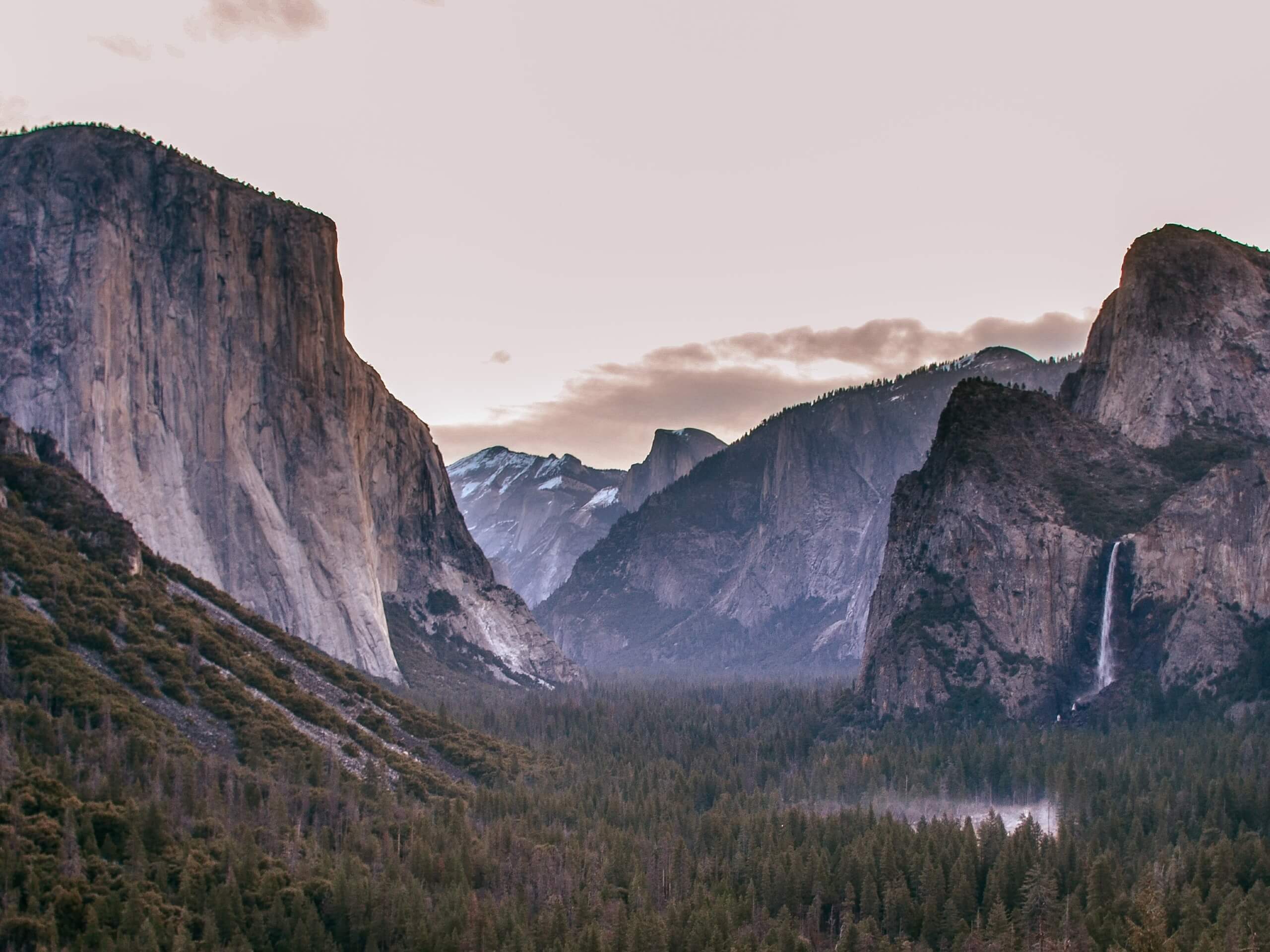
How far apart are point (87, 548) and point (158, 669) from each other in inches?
607

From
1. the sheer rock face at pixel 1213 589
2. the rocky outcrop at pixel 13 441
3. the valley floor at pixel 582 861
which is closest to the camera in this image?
the valley floor at pixel 582 861

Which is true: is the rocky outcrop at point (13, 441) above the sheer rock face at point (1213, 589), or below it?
above

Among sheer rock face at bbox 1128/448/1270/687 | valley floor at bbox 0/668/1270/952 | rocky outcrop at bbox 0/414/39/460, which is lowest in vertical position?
valley floor at bbox 0/668/1270/952

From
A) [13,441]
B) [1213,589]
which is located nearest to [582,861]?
[13,441]

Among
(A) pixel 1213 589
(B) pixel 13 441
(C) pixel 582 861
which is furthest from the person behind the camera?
(A) pixel 1213 589

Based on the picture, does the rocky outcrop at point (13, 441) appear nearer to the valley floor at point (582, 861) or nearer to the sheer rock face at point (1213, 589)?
the valley floor at point (582, 861)

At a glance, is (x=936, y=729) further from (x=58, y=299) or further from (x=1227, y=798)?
(x=58, y=299)

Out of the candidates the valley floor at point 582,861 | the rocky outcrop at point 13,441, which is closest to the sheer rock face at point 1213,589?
the valley floor at point 582,861

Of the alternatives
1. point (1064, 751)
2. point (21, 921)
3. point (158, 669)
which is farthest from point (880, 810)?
point (21, 921)

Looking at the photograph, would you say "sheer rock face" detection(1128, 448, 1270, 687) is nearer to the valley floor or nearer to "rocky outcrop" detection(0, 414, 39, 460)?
the valley floor

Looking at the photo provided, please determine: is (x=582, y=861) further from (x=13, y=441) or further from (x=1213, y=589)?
(x=1213, y=589)

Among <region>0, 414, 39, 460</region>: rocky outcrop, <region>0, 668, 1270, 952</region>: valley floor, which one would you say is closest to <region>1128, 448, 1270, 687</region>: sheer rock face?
<region>0, 668, 1270, 952</region>: valley floor

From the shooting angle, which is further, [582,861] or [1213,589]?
[1213,589]

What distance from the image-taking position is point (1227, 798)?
443 ft
